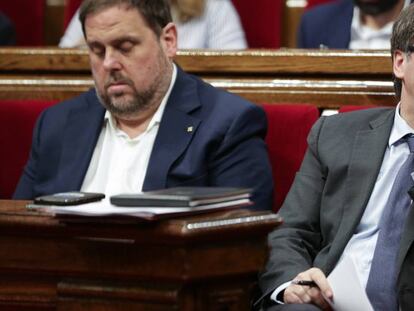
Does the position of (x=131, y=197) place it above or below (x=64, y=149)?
above

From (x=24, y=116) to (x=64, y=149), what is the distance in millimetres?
A: 141

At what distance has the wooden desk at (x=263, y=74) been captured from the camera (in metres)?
1.57

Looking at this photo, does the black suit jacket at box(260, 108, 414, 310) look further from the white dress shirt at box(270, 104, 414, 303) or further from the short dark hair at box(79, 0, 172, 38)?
the short dark hair at box(79, 0, 172, 38)

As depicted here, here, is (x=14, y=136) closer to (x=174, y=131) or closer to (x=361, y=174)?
(x=174, y=131)

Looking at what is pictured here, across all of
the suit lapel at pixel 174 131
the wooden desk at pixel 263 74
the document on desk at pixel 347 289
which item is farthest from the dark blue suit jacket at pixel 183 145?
the document on desk at pixel 347 289

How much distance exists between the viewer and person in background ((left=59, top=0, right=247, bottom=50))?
2180 mm

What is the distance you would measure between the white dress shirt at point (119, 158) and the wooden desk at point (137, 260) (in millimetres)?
513

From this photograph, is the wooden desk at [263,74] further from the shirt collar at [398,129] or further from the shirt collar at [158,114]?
the shirt collar at [398,129]

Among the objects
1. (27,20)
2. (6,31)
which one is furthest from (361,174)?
(27,20)

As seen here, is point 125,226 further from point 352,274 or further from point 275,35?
point 275,35

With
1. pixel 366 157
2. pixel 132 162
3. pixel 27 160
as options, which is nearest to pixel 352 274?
pixel 366 157

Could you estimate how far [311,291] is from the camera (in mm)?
1146

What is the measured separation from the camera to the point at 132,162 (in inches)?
60.0

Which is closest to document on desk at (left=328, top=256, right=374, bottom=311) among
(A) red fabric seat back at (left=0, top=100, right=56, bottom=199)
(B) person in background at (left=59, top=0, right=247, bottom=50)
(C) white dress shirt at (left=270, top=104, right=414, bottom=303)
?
(C) white dress shirt at (left=270, top=104, right=414, bottom=303)
